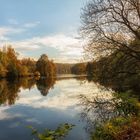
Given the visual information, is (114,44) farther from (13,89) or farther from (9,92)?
(13,89)

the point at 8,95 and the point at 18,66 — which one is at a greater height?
the point at 18,66

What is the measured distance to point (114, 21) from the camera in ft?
62.0

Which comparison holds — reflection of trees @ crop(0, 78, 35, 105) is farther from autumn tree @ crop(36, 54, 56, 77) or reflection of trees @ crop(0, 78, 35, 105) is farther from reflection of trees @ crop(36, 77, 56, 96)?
autumn tree @ crop(36, 54, 56, 77)

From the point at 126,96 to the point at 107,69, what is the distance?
208 centimetres

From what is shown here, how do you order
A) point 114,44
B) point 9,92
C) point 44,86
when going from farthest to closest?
point 44,86 < point 9,92 < point 114,44

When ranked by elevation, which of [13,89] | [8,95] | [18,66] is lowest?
[8,95]

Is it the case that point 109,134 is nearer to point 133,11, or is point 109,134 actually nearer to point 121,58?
point 121,58

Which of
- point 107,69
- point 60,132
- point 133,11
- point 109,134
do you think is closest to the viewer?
point 60,132

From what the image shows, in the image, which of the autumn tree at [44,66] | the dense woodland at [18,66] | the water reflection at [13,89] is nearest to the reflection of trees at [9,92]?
the water reflection at [13,89]

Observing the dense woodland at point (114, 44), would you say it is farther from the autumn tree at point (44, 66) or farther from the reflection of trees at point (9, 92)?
the autumn tree at point (44, 66)

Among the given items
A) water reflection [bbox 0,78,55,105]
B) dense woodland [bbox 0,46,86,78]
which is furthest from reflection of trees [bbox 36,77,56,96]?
dense woodland [bbox 0,46,86,78]

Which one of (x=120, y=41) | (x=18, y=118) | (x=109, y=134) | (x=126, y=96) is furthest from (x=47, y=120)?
(x=109, y=134)

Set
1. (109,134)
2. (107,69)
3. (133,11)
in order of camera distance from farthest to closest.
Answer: (133,11) → (107,69) → (109,134)

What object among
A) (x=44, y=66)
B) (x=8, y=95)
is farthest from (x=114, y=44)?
(x=44, y=66)
